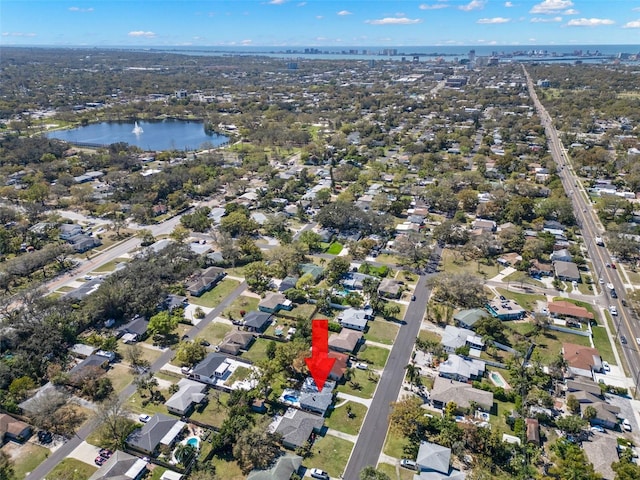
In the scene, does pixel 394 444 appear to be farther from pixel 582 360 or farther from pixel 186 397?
pixel 582 360

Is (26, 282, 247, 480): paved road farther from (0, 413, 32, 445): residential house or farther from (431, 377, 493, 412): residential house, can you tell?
(431, 377, 493, 412): residential house

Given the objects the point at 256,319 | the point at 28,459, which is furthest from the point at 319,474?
the point at 28,459

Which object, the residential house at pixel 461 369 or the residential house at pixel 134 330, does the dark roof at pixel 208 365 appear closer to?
the residential house at pixel 134 330

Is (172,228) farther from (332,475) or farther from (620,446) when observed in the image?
(620,446)

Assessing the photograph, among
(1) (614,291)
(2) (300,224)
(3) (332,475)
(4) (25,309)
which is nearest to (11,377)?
(4) (25,309)

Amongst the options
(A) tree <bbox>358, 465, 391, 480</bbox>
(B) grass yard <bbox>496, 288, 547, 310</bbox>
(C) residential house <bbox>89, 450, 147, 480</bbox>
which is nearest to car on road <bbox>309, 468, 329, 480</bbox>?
(A) tree <bbox>358, 465, 391, 480</bbox>
